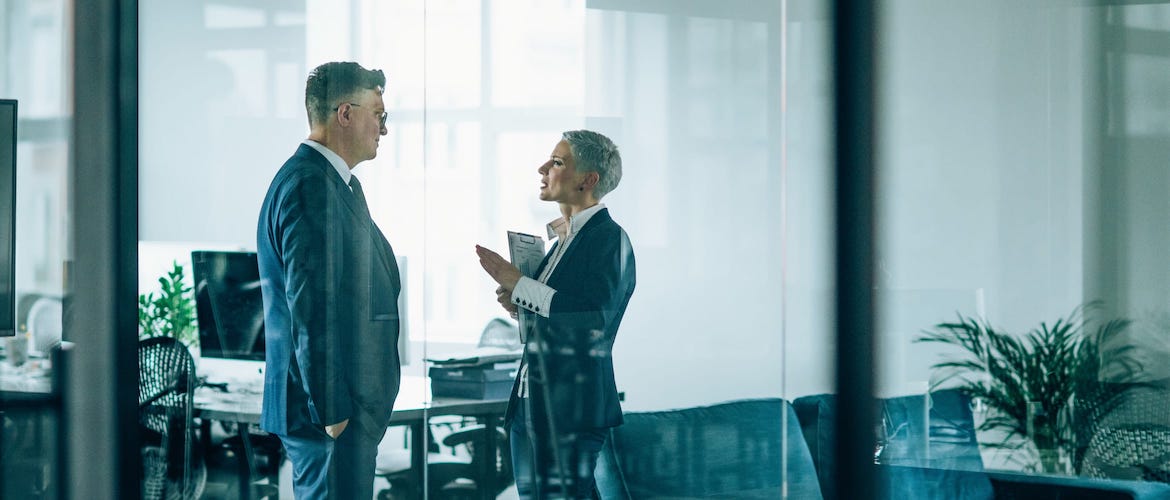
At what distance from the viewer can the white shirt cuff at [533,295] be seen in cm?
269

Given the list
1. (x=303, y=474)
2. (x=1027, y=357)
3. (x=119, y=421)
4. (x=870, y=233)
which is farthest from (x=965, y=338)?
(x=119, y=421)

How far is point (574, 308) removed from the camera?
105 inches

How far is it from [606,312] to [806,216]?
19.9 inches

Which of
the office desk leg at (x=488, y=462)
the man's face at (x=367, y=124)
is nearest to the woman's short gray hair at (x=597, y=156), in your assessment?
the man's face at (x=367, y=124)

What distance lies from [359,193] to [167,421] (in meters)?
0.96

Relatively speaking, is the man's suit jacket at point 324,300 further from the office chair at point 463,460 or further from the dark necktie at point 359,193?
the office chair at point 463,460

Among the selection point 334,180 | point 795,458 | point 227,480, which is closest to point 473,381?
point 334,180

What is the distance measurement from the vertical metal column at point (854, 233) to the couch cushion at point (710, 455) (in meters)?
0.12

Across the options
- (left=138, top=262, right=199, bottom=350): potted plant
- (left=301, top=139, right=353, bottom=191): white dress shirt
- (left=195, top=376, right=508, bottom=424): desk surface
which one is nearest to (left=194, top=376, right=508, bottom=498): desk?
(left=195, top=376, right=508, bottom=424): desk surface

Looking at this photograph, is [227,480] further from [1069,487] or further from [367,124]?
[1069,487]

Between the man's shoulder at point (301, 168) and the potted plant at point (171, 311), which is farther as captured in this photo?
the potted plant at point (171, 311)

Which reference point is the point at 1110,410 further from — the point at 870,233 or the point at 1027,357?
the point at 870,233

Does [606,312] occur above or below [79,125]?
below

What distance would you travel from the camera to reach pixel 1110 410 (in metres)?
2.46
